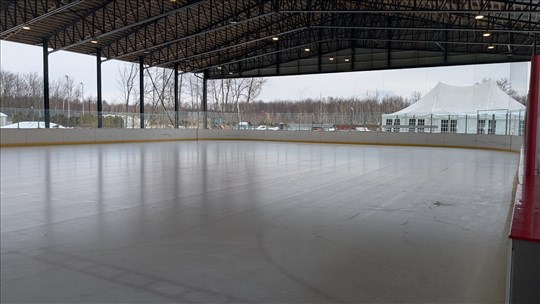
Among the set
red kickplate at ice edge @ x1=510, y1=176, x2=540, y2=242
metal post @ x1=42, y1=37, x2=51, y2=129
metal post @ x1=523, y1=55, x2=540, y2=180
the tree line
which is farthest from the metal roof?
red kickplate at ice edge @ x1=510, y1=176, x2=540, y2=242

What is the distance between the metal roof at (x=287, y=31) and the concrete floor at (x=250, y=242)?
14.3m

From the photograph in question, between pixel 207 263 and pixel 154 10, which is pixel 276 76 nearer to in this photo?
pixel 154 10

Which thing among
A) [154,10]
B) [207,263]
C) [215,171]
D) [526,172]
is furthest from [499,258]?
[154,10]

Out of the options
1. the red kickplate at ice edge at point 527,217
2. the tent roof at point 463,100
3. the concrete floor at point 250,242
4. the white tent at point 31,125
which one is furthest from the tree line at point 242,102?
the red kickplate at ice edge at point 527,217

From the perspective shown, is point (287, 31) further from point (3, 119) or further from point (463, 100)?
point (3, 119)

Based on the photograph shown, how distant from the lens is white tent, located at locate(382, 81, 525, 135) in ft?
93.2

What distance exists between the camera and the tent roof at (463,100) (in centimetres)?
2977

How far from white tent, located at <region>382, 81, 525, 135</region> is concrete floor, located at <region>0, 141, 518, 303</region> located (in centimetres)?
2045

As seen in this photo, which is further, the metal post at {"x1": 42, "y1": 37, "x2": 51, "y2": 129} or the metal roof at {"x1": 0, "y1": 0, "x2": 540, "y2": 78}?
the metal post at {"x1": 42, "y1": 37, "x2": 51, "y2": 129}

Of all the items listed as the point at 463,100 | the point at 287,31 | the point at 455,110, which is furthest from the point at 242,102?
the point at 463,100

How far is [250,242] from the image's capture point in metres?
5.00

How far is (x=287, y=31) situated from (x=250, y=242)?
897 inches

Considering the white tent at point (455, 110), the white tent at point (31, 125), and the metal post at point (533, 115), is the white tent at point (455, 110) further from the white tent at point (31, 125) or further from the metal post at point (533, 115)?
the white tent at point (31, 125)

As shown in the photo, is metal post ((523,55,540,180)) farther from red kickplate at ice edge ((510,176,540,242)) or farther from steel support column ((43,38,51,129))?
steel support column ((43,38,51,129))
